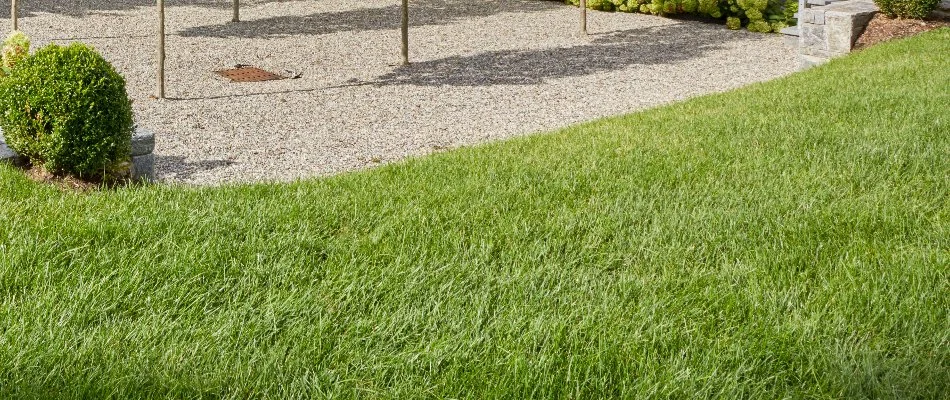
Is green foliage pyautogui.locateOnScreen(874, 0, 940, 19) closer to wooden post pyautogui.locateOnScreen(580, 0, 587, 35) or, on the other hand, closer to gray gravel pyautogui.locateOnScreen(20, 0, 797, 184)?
gray gravel pyautogui.locateOnScreen(20, 0, 797, 184)

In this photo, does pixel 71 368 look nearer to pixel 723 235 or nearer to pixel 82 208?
pixel 82 208

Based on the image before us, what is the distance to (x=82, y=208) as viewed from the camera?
459 centimetres

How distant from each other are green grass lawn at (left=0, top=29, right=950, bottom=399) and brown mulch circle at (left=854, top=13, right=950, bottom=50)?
17.5 ft

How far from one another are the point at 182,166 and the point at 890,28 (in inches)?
315

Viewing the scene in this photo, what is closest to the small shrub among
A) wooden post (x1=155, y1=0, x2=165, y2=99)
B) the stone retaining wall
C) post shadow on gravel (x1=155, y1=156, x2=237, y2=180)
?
the stone retaining wall

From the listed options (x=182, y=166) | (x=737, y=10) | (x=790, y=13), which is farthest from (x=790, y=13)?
(x=182, y=166)

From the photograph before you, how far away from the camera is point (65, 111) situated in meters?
5.11

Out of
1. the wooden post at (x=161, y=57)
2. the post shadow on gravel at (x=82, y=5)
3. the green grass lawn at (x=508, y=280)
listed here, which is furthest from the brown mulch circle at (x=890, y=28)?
the post shadow on gravel at (x=82, y=5)

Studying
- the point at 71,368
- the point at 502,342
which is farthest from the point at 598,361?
the point at 71,368

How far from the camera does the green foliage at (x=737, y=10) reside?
14.1 metres

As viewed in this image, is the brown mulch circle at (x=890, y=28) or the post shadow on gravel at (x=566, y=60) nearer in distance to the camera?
the post shadow on gravel at (x=566, y=60)

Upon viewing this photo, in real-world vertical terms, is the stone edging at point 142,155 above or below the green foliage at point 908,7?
below

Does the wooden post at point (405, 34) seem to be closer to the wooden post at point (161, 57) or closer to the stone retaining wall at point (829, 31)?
the wooden post at point (161, 57)

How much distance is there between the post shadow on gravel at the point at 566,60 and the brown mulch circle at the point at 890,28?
6.60 ft
